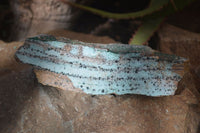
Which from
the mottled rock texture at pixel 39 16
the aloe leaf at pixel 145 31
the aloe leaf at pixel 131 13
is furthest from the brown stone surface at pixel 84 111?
the mottled rock texture at pixel 39 16

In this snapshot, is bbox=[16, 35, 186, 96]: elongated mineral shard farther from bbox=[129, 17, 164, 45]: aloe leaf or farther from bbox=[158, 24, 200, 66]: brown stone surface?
bbox=[158, 24, 200, 66]: brown stone surface

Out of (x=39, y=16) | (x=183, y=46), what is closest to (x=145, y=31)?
(x=183, y=46)

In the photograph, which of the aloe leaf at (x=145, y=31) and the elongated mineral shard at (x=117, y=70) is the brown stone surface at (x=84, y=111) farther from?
the aloe leaf at (x=145, y=31)


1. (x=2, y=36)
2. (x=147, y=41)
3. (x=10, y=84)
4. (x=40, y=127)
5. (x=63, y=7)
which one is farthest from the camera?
(x=2, y=36)

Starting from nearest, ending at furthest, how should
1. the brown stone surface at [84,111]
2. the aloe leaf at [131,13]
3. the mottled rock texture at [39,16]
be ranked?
the brown stone surface at [84,111] → the aloe leaf at [131,13] → the mottled rock texture at [39,16]

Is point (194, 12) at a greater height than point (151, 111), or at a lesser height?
greater

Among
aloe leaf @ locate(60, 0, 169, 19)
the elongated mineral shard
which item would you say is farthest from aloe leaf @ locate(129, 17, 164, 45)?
the elongated mineral shard

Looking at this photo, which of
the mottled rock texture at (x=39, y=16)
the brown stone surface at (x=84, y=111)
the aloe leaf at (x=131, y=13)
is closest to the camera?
the brown stone surface at (x=84, y=111)

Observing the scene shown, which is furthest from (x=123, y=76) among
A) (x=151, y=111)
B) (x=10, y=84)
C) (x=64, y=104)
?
(x=10, y=84)

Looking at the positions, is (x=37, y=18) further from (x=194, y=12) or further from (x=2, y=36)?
(x=194, y=12)
